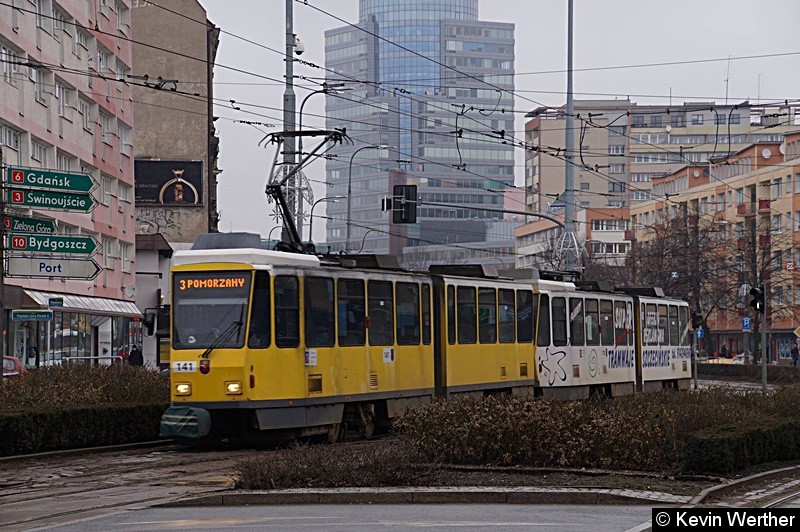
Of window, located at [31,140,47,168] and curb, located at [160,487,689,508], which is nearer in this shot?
curb, located at [160,487,689,508]

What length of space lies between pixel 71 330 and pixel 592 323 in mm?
24904

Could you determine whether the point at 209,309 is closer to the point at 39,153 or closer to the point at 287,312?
the point at 287,312

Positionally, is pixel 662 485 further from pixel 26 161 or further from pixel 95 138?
pixel 95 138

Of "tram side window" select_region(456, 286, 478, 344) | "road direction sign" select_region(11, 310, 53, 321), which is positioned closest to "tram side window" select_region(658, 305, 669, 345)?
"tram side window" select_region(456, 286, 478, 344)

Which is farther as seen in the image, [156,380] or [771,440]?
[156,380]

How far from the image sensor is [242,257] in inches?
859

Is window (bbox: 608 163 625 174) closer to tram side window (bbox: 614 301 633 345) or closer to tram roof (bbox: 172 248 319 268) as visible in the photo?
tram side window (bbox: 614 301 633 345)

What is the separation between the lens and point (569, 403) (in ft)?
61.4

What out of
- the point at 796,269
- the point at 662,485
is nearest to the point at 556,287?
the point at 662,485

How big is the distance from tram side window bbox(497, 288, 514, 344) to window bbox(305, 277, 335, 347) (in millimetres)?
7217

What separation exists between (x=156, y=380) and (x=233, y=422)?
15.1ft

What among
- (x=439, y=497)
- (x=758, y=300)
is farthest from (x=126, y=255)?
(x=439, y=497)

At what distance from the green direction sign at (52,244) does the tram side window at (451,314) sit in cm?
726

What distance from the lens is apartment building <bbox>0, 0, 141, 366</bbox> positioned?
4644cm
